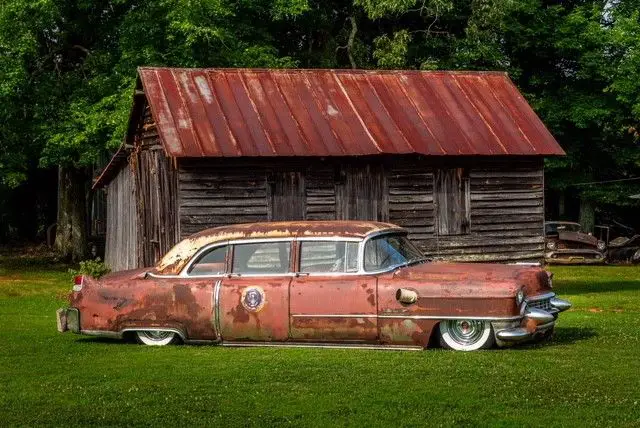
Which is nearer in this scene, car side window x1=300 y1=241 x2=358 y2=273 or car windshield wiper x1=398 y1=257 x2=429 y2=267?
car side window x1=300 y1=241 x2=358 y2=273

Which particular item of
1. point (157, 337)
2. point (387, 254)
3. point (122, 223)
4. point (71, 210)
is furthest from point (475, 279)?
point (71, 210)

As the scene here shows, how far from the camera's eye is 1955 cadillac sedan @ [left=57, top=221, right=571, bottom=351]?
1331 cm

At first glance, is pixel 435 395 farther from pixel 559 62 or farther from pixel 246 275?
pixel 559 62

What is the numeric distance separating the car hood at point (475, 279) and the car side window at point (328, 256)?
597 mm

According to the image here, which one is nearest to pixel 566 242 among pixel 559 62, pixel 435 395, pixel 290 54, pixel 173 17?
pixel 559 62

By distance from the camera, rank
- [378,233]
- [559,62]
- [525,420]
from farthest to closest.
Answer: [559,62] < [378,233] < [525,420]

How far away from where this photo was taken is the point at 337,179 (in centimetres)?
2572

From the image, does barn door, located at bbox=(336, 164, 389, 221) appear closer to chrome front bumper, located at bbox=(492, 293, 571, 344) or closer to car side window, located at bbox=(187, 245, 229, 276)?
car side window, located at bbox=(187, 245, 229, 276)

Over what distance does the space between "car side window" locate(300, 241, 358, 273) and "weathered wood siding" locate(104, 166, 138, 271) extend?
14630 mm

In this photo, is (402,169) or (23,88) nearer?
(402,169)

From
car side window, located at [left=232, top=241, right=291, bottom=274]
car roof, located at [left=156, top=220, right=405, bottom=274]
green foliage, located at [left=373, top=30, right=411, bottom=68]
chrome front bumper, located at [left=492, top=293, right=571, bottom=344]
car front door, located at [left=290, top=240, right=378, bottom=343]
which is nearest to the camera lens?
chrome front bumper, located at [left=492, top=293, right=571, bottom=344]

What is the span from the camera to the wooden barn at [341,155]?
24844 mm

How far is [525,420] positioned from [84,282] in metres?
7.52

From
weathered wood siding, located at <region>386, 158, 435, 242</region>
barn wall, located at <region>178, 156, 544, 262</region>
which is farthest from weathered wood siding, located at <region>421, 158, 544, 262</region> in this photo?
weathered wood siding, located at <region>386, 158, 435, 242</region>
